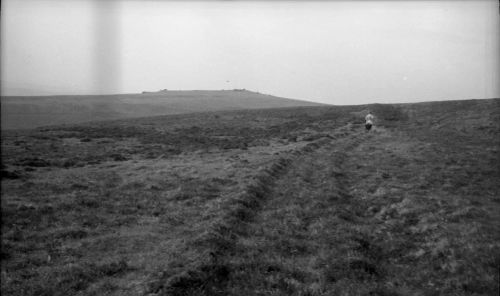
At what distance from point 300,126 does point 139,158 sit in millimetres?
30119

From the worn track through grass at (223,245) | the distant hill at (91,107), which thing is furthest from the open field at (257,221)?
the distant hill at (91,107)

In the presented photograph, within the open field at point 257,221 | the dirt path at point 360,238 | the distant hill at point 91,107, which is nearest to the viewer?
the dirt path at point 360,238

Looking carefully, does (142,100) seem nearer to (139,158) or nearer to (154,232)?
(139,158)

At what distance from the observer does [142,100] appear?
110875 mm

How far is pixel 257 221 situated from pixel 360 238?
465 cm

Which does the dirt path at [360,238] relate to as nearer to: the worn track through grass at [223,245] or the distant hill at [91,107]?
the worn track through grass at [223,245]

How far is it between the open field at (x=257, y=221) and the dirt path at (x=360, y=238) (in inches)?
2.3

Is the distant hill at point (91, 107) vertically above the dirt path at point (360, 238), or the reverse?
the distant hill at point (91, 107)

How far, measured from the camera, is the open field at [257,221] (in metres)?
11.0

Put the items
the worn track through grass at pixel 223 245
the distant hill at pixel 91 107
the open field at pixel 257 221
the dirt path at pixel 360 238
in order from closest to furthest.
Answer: the worn track through grass at pixel 223 245 < the dirt path at pixel 360 238 < the open field at pixel 257 221 < the distant hill at pixel 91 107

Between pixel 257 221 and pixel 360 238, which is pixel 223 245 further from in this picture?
pixel 360 238

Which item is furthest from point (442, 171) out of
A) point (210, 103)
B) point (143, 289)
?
point (210, 103)

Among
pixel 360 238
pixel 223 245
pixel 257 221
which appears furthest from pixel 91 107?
pixel 360 238

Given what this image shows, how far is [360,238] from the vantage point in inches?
553
